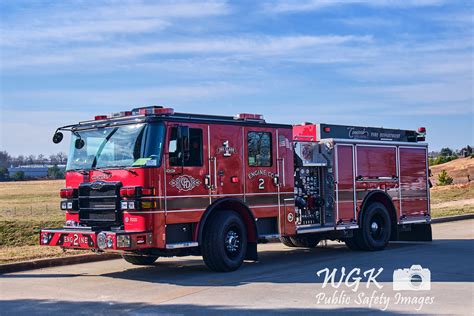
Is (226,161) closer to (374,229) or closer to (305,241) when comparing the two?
(305,241)

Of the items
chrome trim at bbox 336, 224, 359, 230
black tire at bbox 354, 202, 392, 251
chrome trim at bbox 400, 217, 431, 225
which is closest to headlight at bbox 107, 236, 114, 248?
chrome trim at bbox 336, 224, 359, 230

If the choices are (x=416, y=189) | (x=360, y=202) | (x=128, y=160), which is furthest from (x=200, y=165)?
(x=416, y=189)

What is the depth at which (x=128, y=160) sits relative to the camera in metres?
10.6

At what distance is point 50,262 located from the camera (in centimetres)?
1258

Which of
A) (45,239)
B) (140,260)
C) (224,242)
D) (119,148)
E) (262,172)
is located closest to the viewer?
(119,148)

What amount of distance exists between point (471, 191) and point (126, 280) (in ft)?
97.8

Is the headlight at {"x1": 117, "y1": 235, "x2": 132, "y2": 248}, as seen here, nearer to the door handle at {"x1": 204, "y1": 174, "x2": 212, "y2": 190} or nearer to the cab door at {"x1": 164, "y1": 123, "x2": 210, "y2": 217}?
the cab door at {"x1": 164, "y1": 123, "x2": 210, "y2": 217}

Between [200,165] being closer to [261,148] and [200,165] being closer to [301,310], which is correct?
[261,148]

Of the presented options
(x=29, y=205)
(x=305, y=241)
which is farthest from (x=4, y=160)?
(x=305, y=241)

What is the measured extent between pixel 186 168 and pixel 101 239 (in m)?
1.83

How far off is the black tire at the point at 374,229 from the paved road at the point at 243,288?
516 millimetres

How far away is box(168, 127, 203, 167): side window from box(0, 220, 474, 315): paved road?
6.47 ft

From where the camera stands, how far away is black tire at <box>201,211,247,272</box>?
1089cm

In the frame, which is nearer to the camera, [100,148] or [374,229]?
[100,148]
